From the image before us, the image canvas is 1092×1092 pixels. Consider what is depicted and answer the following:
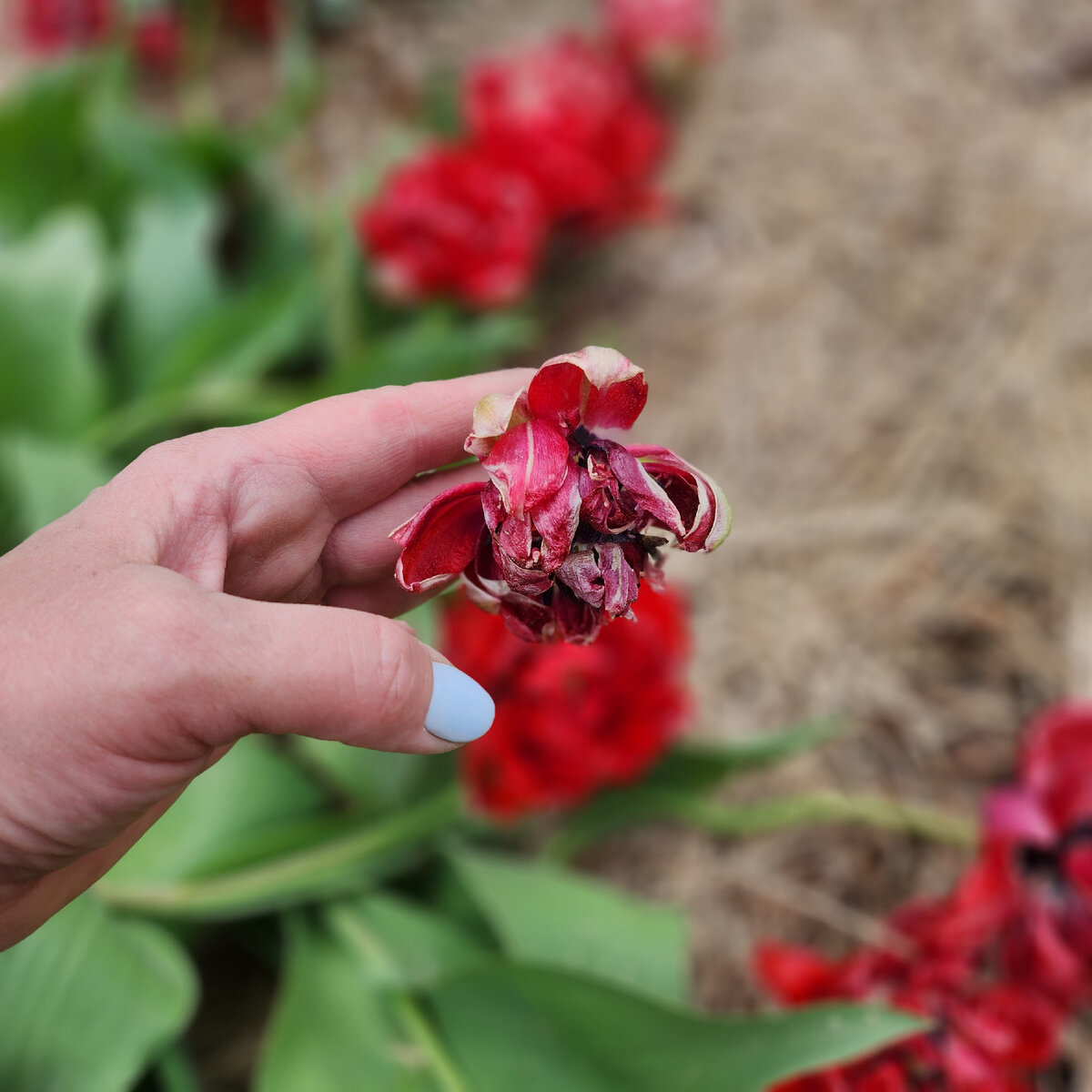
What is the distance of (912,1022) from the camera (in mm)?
280

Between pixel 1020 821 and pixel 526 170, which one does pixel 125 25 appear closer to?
pixel 526 170

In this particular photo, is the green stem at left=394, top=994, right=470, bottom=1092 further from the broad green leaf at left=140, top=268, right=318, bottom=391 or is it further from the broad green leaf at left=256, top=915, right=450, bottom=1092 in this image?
the broad green leaf at left=140, top=268, right=318, bottom=391

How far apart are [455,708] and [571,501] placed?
5 cm

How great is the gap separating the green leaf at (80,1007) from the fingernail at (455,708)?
0.16 metres

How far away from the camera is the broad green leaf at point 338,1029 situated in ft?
1.15

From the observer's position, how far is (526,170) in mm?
655

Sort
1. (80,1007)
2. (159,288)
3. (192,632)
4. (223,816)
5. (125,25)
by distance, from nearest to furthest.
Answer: (192,632) < (80,1007) < (223,816) < (159,288) < (125,25)

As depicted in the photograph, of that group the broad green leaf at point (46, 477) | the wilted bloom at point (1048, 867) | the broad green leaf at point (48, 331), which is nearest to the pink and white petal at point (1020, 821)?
the wilted bloom at point (1048, 867)

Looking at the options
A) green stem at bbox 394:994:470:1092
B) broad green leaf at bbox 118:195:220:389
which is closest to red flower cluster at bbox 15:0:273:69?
broad green leaf at bbox 118:195:220:389

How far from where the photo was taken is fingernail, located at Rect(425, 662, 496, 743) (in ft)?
0.64

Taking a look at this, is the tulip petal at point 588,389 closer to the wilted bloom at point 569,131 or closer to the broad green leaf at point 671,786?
the broad green leaf at point 671,786

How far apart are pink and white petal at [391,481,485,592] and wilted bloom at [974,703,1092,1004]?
305mm

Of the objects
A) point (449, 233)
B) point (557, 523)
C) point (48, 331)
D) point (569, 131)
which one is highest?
point (569, 131)

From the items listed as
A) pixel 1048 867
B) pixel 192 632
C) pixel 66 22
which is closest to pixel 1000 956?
pixel 1048 867
